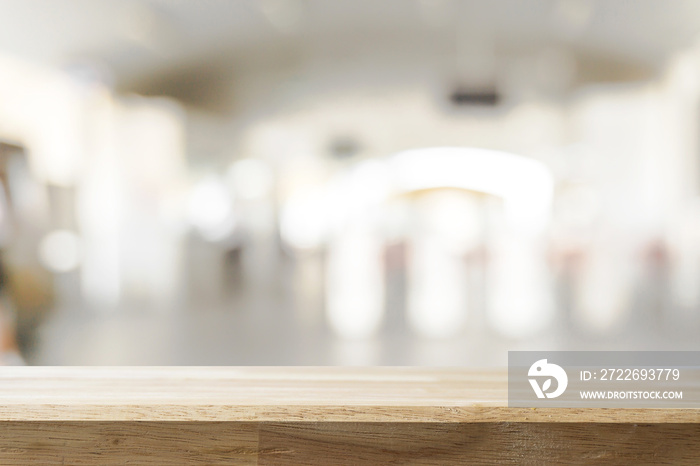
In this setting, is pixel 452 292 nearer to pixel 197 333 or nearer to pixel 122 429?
pixel 197 333

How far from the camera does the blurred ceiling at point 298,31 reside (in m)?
3.87

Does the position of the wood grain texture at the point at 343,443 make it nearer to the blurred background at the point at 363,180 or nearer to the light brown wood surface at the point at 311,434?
the light brown wood surface at the point at 311,434

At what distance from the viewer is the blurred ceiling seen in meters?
3.87

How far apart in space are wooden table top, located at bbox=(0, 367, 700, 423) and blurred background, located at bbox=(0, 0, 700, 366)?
3563mm

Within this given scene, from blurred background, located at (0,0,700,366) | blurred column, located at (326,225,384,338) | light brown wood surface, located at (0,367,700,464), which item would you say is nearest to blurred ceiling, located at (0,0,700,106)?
blurred background, located at (0,0,700,366)

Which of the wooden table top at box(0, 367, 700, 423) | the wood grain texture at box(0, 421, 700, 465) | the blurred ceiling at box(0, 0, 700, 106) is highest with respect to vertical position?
the blurred ceiling at box(0, 0, 700, 106)

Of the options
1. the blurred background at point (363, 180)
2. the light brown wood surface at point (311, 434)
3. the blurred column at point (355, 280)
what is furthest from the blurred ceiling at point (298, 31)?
the light brown wood surface at point (311, 434)

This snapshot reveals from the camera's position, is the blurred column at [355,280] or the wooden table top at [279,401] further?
the blurred column at [355,280]

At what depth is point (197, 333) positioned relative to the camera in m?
4.07

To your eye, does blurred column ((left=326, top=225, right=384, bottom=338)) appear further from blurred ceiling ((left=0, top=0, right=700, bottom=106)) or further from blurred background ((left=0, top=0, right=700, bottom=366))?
blurred ceiling ((left=0, top=0, right=700, bottom=106))

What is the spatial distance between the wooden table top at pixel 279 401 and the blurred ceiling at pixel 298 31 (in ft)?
12.6

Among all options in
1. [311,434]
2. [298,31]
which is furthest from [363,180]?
[311,434]

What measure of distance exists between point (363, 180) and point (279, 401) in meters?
3.85

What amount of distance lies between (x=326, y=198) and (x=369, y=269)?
2.08ft
